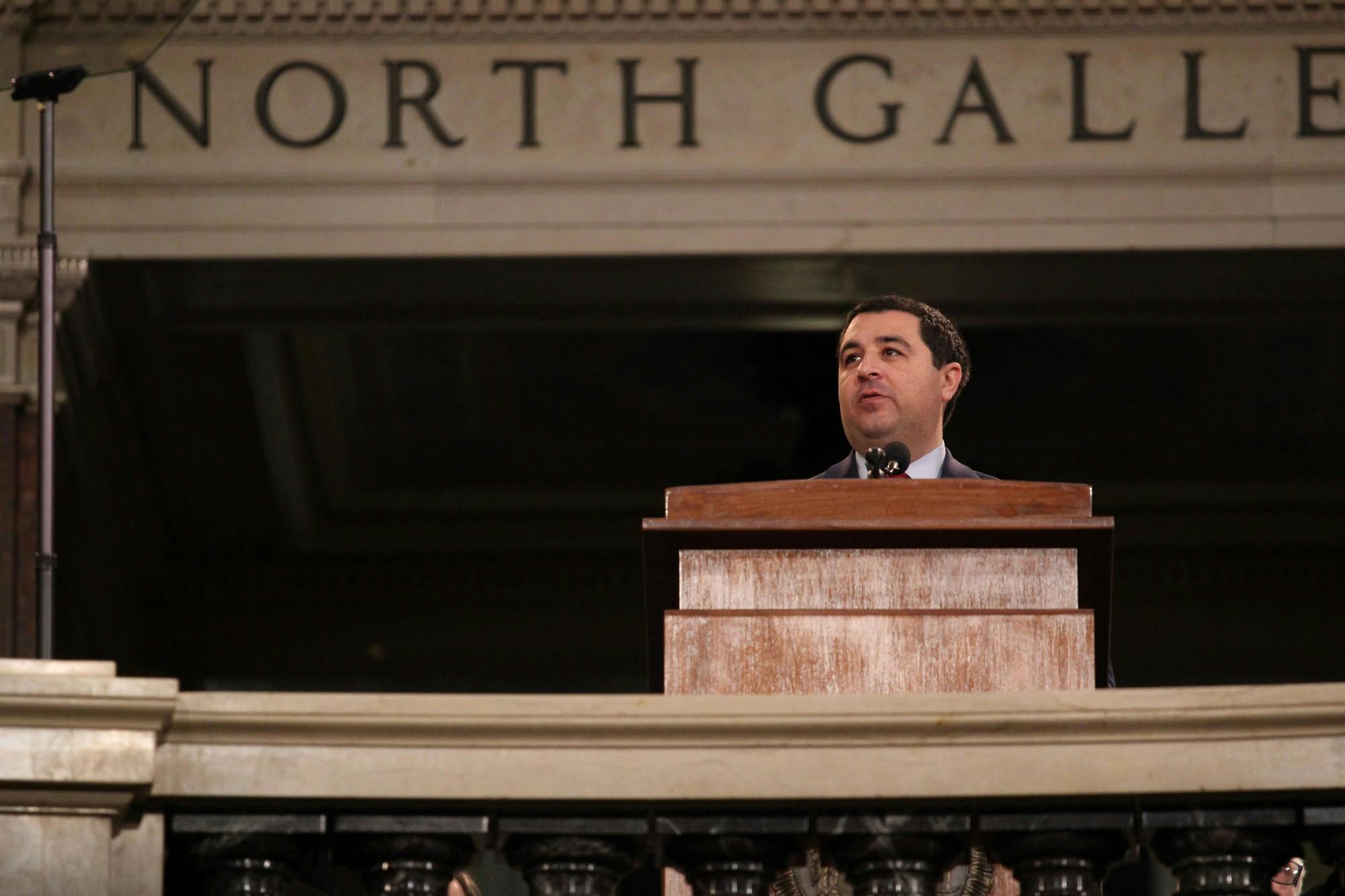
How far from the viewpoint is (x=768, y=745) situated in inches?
100

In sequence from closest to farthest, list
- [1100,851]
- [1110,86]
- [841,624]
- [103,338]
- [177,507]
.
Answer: [1100,851]
[841,624]
[1110,86]
[103,338]
[177,507]

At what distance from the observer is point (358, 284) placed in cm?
836

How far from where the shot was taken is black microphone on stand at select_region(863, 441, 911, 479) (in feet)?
11.3

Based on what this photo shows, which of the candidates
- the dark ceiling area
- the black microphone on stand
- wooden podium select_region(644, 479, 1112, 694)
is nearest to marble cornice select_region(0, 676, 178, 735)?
wooden podium select_region(644, 479, 1112, 694)

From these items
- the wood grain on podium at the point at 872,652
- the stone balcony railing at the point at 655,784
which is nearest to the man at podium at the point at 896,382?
the wood grain on podium at the point at 872,652

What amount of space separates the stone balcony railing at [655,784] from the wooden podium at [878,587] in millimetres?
417

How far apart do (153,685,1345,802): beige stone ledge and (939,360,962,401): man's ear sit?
1994 millimetres

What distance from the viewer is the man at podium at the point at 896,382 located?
172 inches

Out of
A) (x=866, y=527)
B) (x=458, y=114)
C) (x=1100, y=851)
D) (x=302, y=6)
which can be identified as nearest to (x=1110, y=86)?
(x=458, y=114)

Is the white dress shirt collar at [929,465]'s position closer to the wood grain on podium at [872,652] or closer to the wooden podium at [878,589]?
the wooden podium at [878,589]

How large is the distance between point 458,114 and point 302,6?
0.60m

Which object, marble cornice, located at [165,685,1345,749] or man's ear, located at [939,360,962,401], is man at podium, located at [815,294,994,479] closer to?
man's ear, located at [939,360,962,401]

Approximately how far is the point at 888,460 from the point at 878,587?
0.39 metres

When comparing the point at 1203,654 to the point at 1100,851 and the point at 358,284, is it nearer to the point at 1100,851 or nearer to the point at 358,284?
the point at 358,284
